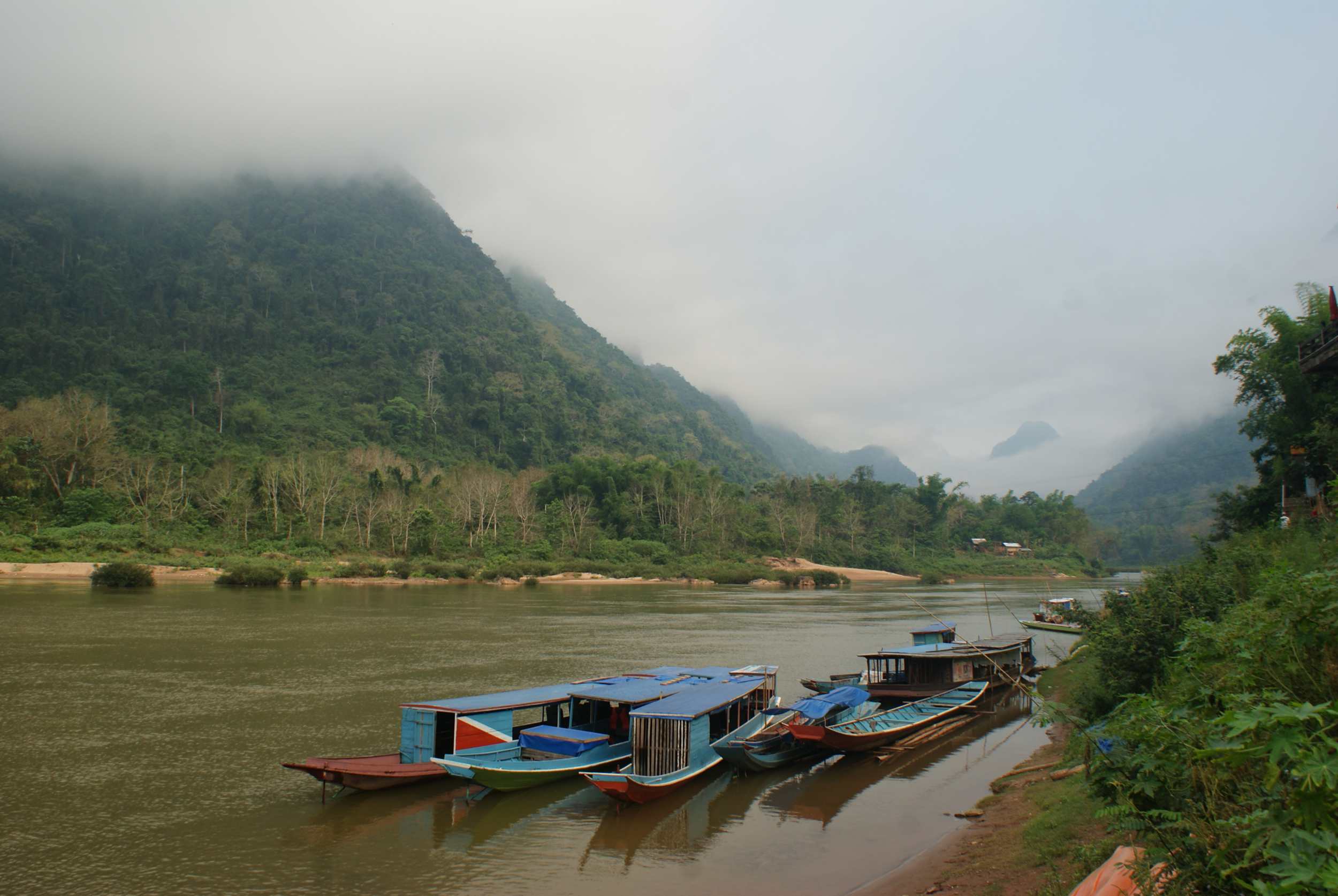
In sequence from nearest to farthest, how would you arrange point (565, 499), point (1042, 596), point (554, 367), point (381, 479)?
point (1042, 596) < point (381, 479) < point (565, 499) < point (554, 367)

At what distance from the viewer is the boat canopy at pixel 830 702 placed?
54.0ft

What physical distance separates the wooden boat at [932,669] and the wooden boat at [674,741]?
645 cm

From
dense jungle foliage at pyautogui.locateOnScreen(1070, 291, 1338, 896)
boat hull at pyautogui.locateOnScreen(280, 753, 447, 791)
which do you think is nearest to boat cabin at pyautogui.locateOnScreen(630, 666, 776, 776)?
boat hull at pyautogui.locateOnScreen(280, 753, 447, 791)

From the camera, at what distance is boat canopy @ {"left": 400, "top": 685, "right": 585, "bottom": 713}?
13657 millimetres

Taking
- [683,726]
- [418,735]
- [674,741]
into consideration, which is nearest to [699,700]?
[683,726]

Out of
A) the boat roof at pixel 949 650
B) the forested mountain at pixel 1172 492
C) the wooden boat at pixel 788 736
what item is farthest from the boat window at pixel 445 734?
the forested mountain at pixel 1172 492

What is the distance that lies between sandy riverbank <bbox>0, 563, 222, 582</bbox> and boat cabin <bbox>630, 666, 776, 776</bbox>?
50.2 meters

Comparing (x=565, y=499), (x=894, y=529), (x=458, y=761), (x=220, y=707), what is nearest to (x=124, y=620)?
(x=220, y=707)

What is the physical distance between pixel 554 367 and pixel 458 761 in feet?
412

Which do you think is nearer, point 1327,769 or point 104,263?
point 1327,769

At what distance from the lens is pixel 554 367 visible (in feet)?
445

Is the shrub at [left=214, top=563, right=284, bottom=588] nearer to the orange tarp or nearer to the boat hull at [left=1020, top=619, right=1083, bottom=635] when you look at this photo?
the boat hull at [left=1020, top=619, right=1083, bottom=635]

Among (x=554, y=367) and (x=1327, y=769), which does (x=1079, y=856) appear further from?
(x=554, y=367)

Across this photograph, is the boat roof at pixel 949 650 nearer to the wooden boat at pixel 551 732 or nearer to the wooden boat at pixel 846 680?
the wooden boat at pixel 846 680
